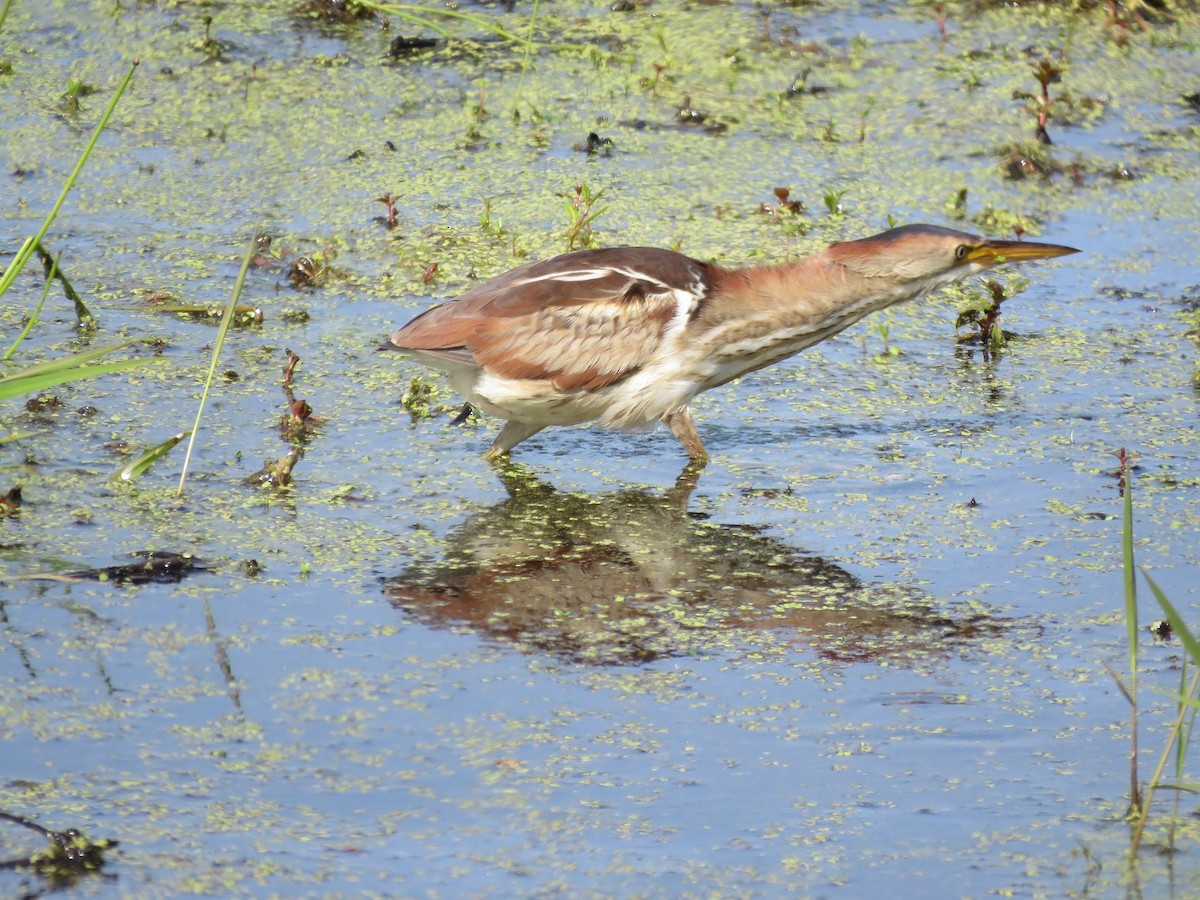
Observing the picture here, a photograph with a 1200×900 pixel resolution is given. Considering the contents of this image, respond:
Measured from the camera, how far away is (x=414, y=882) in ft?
9.93

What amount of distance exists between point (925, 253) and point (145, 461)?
2.37m

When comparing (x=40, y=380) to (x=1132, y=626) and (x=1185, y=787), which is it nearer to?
(x=1132, y=626)

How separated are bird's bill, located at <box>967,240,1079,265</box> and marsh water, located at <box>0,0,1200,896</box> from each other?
53 cm

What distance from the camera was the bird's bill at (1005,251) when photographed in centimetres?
529

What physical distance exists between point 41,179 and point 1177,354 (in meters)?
4.37

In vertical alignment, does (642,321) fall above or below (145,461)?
above

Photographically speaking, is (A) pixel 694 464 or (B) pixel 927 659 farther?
(A) pixel 694 464

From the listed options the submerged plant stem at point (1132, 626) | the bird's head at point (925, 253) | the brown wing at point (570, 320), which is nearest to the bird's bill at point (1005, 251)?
the bird's head at point (925, 253)

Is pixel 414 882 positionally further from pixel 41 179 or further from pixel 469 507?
pixel 41 179

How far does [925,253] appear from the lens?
5297mm

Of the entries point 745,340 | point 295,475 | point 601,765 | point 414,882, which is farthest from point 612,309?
point 414,882

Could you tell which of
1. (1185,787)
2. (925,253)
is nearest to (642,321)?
(925,253)

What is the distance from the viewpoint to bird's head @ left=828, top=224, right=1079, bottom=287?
5289mm

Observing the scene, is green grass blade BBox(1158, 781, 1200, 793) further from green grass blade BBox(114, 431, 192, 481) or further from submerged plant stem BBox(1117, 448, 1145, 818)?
green grass blade BBox(114, 431, 192, 481)
